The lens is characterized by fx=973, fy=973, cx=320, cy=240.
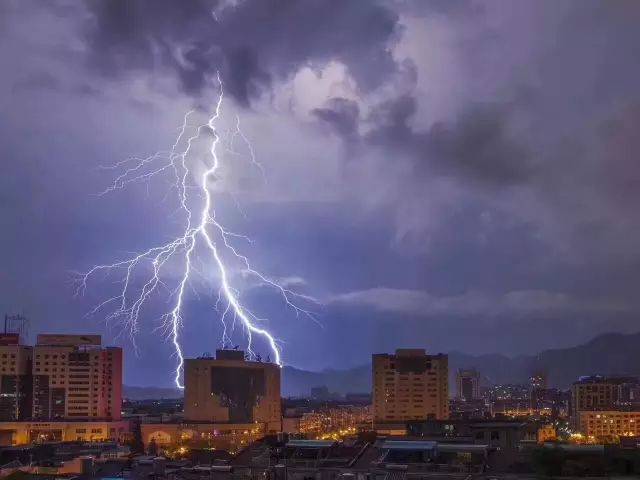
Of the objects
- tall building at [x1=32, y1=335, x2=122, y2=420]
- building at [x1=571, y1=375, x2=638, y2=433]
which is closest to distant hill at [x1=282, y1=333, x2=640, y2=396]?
building at [x1=571, y1=375, x2=638, y2=433]

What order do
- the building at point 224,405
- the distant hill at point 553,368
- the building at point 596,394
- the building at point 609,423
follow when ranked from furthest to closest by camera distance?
the distant hill at point 553,368
the building at point 596,394
the building at point 609,423
the building at point 224,405

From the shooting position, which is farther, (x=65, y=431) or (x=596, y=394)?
(x=596, y=394)

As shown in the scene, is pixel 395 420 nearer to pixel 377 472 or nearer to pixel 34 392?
pixel 34 392

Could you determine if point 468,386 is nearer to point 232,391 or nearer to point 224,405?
point 232,391

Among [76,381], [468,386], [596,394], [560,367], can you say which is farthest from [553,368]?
[76,381]

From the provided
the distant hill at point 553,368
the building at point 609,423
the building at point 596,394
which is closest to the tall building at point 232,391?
the building at point 609,423

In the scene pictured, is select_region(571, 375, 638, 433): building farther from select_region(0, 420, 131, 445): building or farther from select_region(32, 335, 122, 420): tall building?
select_region(0, 420, 131, 445): building

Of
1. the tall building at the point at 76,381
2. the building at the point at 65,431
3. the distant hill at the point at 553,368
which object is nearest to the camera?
the building at the point at 65,431

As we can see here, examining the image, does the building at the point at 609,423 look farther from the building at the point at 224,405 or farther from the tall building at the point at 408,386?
the building at the point at 224,405
